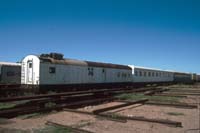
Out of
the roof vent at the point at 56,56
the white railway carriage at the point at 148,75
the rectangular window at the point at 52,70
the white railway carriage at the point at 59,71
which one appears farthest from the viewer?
the white railway carriage at the point at 148,75

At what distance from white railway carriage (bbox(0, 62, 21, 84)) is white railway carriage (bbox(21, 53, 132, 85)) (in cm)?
977

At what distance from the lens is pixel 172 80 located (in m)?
49.9

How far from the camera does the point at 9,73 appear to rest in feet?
95.9

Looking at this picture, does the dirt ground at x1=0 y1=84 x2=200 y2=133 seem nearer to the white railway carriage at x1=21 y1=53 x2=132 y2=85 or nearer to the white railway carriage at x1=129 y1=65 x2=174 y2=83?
the white railway carriage at x1=21 y1=53 x2=132 y2=85

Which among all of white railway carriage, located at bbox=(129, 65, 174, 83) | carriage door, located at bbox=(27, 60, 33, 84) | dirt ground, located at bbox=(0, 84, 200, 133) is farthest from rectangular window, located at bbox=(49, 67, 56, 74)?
white railway carriage, located at bbox=(129, 65, 174, 83)

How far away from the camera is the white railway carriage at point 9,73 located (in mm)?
28219

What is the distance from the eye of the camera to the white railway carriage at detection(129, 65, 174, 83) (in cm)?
3356

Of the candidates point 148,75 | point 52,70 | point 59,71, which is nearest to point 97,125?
point 52,70

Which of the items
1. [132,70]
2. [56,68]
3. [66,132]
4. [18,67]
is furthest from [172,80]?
[66,132]

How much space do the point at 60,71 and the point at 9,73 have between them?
39.8 ft

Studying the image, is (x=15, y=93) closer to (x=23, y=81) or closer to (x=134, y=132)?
(x=23, y=81)

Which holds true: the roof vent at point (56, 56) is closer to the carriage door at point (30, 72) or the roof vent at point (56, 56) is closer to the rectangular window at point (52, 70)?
the rectangular window at point (52, 70)

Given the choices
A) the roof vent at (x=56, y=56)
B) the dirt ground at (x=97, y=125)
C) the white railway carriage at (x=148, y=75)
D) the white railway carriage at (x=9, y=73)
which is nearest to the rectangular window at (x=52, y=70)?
the roof vent at (x=56, y=56)

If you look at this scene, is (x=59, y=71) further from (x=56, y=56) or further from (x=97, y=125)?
(x=97, y=125)
